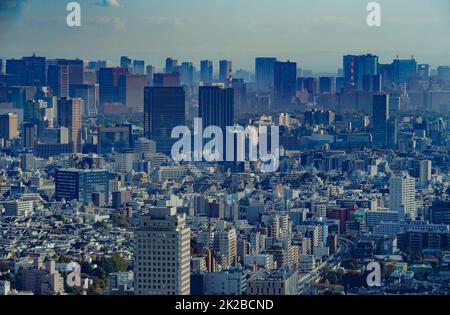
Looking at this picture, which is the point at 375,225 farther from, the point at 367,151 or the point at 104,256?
the point at 367,151

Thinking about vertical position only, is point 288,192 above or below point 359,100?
below

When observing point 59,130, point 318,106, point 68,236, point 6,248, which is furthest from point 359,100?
point 6,248

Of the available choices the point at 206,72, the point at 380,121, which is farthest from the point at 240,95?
the point at 380,121

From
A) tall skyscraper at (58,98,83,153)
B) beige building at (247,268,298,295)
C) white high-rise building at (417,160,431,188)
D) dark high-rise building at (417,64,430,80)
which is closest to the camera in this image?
beige building at (247,268,298,295)

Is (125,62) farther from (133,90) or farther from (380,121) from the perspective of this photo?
(380,121)

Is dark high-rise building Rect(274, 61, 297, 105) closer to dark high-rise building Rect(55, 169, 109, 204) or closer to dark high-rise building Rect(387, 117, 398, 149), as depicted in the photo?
dark high-rise building Rect(387, 117, 398, 149)

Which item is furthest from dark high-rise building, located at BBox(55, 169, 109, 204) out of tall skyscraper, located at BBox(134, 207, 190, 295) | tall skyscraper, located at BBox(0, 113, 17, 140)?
tall skyscraper, located at BBox(134, 207, 190, 295)
